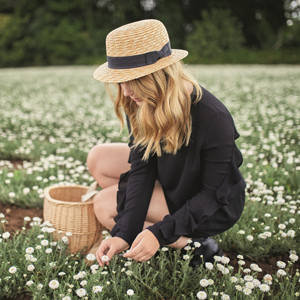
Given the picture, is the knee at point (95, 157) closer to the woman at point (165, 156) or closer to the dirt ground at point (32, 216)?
the woman at point (165, 156)

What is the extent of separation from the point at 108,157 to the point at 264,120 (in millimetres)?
3555

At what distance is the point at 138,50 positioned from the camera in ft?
5.08

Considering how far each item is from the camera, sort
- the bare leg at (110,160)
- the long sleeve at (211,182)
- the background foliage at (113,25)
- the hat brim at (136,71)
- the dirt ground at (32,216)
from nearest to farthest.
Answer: the hat brim at (136,71) < the long sleeve at (211,182) < the dirt ground at (32,216) < the bare leg at (110,160) < the background foliage at (113,25)

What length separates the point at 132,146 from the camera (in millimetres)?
1912

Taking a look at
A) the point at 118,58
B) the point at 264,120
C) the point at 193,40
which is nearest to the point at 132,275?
the point at 118,58

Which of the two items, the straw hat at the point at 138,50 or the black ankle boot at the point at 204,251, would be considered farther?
the black ankle boot at the point at 204,251

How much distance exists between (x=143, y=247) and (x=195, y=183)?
510 mm

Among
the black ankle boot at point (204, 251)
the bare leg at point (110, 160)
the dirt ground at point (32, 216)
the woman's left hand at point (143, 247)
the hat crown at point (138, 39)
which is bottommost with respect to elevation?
the dirt ground at point (32, 216)

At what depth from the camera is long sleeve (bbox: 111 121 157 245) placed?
1.84 meters

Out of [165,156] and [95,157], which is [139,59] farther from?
[95,157]

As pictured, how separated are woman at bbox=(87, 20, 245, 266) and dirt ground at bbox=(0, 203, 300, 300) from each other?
0.76ft

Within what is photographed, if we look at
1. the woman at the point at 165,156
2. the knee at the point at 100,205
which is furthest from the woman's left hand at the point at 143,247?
the knee at the point at 100,205

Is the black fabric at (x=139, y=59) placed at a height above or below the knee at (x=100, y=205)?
above

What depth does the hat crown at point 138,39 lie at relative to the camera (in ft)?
5.05
